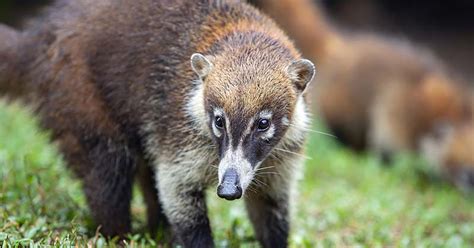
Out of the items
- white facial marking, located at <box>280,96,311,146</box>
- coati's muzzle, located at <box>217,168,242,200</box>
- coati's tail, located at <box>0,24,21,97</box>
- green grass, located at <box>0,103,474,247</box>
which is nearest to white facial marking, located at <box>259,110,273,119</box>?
white facial marking, located at <box>280,96,311,146</box>

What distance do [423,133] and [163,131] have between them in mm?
6150

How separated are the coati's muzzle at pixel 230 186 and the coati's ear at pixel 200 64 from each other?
0.81 m

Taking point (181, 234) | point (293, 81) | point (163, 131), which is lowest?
point (181, 234)

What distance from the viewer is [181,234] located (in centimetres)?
534

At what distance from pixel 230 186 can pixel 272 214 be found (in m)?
1.28

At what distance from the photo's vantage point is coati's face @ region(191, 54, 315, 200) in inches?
183

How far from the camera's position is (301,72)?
5.08 metres

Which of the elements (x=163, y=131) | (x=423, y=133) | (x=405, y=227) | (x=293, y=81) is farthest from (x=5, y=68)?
(x=423, y=133)

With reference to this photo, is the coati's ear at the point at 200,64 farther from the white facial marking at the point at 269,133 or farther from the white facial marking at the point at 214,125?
the white facial marking at the point at 269,133

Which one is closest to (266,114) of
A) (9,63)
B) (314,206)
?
(9,63)

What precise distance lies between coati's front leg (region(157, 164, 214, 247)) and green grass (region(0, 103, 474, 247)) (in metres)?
0.22

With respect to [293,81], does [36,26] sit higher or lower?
lower

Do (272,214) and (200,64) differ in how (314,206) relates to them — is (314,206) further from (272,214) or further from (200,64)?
(200,64)

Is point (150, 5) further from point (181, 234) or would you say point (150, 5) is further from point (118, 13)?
point (181, 234)
